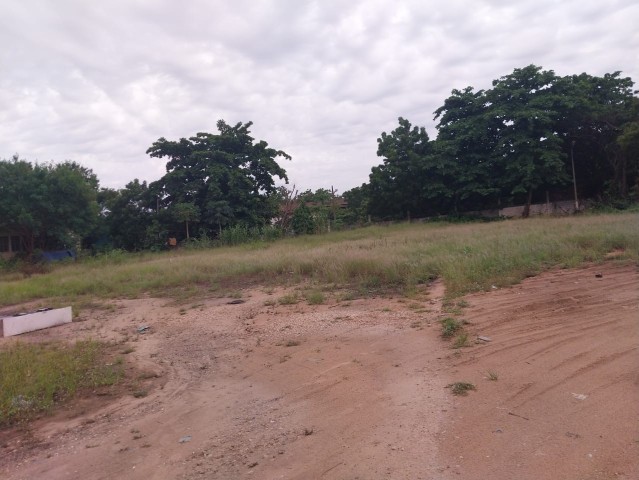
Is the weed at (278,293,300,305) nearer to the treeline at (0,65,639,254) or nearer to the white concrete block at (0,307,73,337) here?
the white concrete block at (0,307,73,337)

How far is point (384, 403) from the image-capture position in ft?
14.0

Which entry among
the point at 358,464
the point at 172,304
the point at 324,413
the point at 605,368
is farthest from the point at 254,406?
the point at 172,304

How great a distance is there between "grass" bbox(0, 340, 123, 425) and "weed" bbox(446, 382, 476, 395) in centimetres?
390

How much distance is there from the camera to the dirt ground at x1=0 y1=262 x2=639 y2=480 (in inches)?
130

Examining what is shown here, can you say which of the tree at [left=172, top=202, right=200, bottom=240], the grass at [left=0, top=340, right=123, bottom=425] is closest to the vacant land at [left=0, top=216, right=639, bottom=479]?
the grass at [left=0, top=340, right=123, bottom=425]

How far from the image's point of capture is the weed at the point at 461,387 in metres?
4.25

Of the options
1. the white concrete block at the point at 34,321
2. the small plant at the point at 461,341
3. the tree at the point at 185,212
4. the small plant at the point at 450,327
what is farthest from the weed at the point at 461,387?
the tree at the point at 185,212

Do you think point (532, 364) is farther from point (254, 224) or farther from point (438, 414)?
point (254, 224)

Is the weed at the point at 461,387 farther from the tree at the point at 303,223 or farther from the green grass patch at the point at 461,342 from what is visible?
the tree at the point at 303,223

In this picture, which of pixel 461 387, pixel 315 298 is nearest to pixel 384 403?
pixel 461 387

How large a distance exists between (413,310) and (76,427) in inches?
184

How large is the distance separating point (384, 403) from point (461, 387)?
70 centimetres

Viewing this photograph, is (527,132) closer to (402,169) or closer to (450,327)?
(402,169)

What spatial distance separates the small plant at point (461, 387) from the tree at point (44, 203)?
22817 millimetres
